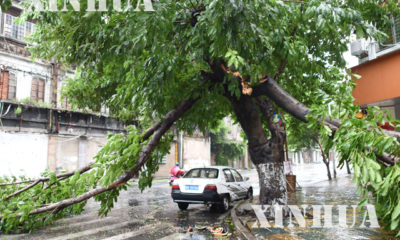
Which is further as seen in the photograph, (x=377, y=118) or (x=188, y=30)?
(x=188, y=30)

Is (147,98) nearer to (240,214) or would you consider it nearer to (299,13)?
(299,13)

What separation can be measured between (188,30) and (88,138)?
65.0 feet

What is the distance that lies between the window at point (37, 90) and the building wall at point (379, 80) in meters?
19.7

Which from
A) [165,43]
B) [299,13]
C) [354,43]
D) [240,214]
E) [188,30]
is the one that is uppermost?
[354,43]

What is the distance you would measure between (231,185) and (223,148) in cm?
3120

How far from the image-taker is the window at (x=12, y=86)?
19.0 meters

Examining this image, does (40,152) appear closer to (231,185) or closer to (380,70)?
(231,185)

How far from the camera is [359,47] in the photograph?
11.4 metres

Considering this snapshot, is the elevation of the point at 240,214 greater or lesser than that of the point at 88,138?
lesser

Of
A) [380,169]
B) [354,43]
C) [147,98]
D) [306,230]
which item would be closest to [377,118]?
[380,169]

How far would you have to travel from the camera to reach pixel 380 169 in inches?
150

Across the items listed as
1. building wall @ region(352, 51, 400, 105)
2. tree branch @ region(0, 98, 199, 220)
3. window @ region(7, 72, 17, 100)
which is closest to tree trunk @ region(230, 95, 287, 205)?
tree branch @ region(0, 98, 199, 220)

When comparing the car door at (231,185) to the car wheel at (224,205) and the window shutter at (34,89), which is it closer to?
the car wheel at (224,205)

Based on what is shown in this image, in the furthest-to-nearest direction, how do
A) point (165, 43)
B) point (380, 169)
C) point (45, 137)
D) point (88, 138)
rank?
point (88, 138) → point (45, 137) → point (165, 43) → point (380, 169)
